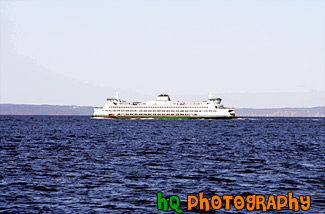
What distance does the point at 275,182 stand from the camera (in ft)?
102

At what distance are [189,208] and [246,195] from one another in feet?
15.7

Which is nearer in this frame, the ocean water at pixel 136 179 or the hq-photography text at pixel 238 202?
the hq-photography text at pixel 238 202

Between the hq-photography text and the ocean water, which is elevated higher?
the ocean water

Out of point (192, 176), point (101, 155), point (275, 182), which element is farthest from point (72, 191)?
point (101, 155)

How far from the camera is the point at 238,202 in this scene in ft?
81.3

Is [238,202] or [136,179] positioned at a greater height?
[136,179]

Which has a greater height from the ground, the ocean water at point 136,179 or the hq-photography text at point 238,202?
the ocean water at point 136,179

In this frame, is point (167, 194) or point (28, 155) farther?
point (28, 155)

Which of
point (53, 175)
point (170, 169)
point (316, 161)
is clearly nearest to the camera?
point (53, 175)

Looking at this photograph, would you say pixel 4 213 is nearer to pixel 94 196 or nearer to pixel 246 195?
pixel 94 196

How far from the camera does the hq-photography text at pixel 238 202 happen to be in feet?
77.2

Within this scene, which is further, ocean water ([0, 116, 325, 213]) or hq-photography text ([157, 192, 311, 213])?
ocean water ([0, 116, 325, 213])

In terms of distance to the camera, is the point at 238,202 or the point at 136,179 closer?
the point at 238,202

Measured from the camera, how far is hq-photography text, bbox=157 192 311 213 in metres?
23.5
